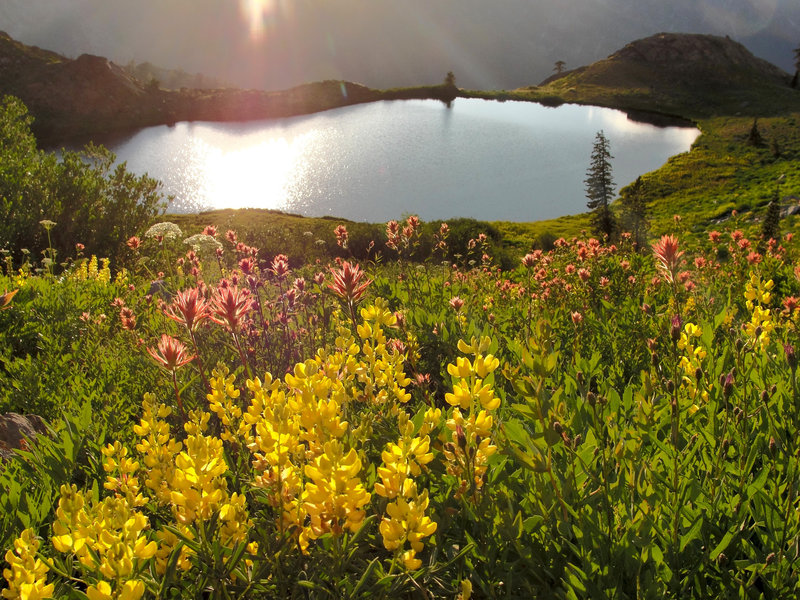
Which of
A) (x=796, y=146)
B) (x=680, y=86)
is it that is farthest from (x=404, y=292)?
(x=680, y=86)

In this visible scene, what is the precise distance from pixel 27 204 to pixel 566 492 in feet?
47.2

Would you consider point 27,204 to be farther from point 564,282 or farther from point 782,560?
point 782,560

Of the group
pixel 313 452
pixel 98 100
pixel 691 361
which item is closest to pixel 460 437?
pixel 313 452

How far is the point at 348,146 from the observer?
5512cm

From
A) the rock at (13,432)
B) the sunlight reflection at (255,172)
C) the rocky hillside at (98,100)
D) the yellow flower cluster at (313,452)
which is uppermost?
the rocky hillside at (98,100)

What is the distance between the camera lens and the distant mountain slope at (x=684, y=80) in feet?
325

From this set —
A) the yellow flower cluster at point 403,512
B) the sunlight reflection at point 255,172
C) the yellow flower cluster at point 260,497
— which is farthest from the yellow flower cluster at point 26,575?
the sunlight reflection at point 255,172

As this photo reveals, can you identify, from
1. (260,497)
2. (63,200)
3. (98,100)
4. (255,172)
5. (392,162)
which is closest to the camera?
(260,497)

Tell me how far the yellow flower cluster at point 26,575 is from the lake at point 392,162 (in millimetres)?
35408

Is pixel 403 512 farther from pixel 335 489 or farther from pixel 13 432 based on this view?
pixel 13 432

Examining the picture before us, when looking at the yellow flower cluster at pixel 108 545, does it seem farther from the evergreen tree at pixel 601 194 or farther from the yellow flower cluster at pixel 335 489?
the evergreen tree at pixel 601 194

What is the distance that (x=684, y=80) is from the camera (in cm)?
11612

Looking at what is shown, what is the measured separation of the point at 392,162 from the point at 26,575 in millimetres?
50948

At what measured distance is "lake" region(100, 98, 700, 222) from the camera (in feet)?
130
